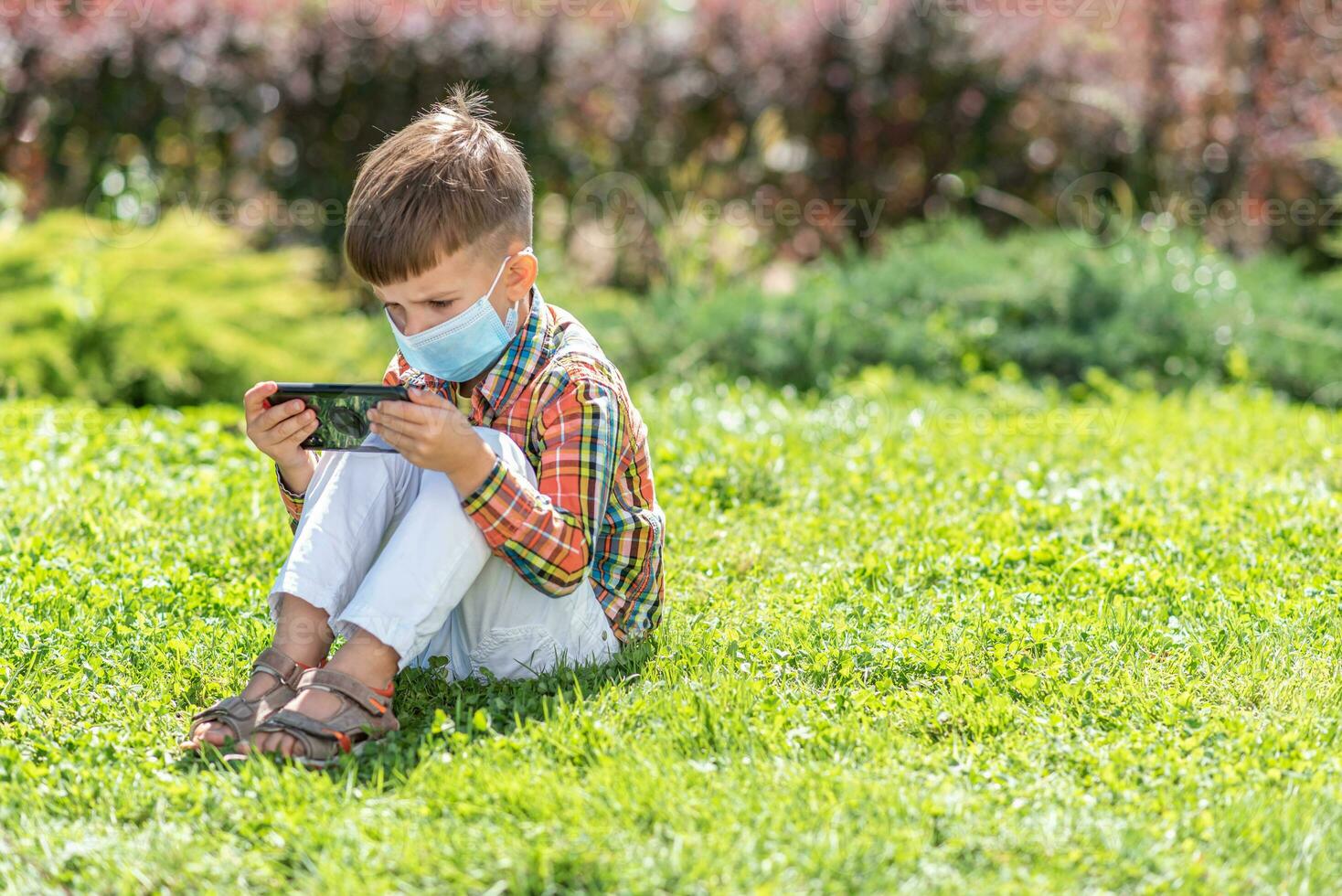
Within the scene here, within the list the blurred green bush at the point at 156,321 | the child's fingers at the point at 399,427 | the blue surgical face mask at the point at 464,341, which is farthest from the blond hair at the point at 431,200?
the blurred green bush at the point at 156,321

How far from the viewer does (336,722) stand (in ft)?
8.30

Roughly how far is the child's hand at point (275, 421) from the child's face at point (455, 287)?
0.89 ft

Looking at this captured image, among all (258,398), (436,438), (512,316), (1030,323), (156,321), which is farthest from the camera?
(1030,323)

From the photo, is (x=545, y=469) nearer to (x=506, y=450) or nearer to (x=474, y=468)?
(x=506, y=450)

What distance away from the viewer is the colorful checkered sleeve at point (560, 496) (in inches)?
101

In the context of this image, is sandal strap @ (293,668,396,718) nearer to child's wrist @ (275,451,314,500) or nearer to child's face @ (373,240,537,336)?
child's wrist @ (275,451,314,500)

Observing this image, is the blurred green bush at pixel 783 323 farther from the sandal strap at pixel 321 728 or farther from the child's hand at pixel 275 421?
the sandal strap at pixel 321 728

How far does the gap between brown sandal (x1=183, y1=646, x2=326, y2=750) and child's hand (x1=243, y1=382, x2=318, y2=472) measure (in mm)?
423

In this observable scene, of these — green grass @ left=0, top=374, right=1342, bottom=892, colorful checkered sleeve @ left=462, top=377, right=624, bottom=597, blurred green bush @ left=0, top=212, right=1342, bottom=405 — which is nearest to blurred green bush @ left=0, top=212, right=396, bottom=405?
blurred green bush @ left=0, top=212, right=1342, bottom=405

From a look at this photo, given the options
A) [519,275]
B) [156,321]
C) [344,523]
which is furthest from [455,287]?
[156,321]

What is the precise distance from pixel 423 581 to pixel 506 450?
0.31 m

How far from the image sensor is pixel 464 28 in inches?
307

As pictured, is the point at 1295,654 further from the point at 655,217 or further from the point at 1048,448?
the point at 655,217

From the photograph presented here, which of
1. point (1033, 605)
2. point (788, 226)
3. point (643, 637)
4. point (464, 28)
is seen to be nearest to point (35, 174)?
point (464, 28)
